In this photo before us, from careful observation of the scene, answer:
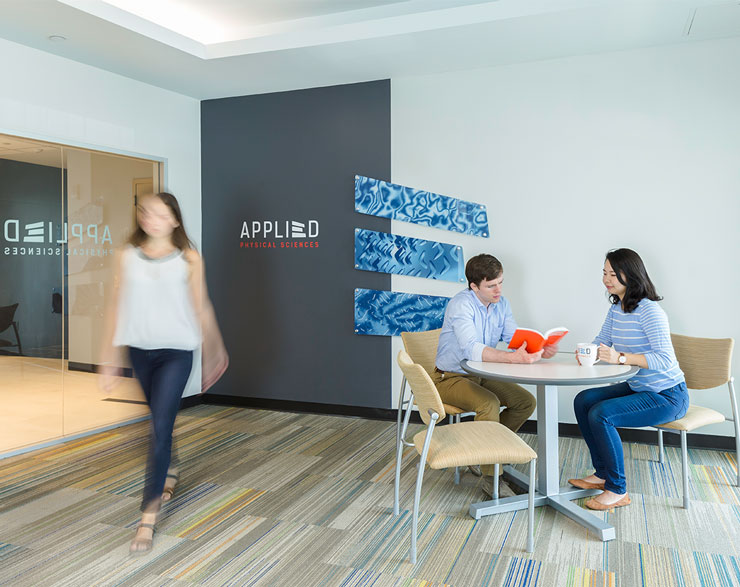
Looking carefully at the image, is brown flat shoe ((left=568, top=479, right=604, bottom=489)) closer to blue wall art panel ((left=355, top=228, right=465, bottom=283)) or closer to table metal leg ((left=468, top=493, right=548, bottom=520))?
table metal leg ((left=468, top=493, right=548, bottom=520))

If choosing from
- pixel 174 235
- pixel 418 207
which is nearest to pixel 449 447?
pixel 174 235

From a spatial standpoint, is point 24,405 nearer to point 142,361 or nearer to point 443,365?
point 142,361

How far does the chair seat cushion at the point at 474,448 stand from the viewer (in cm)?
274

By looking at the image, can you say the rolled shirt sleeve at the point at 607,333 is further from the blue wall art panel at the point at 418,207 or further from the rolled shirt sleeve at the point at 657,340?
the blue wall art panel at the point at 418,207

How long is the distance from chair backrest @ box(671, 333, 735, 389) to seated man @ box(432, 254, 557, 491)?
0.99 m

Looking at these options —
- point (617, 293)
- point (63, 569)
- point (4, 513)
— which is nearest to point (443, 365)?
point (617, 293)

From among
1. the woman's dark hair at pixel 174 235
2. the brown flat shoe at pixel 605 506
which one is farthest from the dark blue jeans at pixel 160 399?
the brown flat shoe at pixel 605 506

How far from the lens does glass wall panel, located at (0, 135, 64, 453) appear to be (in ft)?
14.1

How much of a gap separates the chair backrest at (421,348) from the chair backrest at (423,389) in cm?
106

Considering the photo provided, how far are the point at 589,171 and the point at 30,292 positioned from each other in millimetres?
4305

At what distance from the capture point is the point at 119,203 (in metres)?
5.12

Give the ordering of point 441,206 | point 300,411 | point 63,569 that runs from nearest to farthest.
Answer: point 63,569
point 441,206
point 300,411

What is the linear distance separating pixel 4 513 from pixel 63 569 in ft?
2.88

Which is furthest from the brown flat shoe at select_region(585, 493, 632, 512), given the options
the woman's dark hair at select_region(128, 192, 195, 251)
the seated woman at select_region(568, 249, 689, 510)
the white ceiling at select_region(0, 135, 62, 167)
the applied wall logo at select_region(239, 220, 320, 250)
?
the white ceiling at select_region(0, 135, 62, 167)
